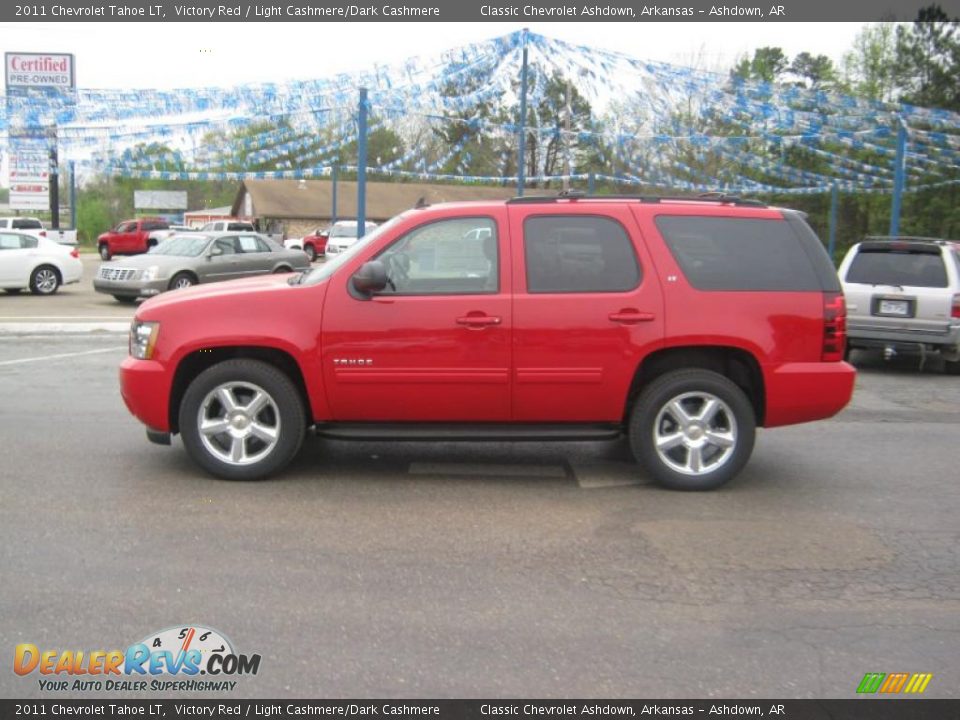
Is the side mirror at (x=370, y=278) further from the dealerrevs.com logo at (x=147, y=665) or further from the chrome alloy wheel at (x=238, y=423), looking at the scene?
the dealerrevs.com logo at (x=147, y=665)

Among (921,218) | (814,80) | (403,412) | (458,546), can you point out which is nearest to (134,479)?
(403,412)

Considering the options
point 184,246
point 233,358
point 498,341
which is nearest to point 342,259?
point 233,358

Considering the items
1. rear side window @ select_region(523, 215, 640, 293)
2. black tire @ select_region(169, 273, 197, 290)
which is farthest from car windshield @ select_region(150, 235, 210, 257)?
rear side window @ select_region(523, 215, 640, 293)

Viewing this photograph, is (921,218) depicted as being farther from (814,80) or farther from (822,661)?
(822,661)

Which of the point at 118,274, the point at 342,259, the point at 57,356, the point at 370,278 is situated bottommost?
the point at 57,356

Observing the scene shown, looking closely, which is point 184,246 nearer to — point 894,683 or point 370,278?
point 370,278

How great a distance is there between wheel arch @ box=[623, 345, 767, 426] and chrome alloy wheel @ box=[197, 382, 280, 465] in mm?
2370

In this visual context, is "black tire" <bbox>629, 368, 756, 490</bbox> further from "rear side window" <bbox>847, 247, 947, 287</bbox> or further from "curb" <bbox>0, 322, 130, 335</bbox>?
"curb" <bbox>0, 322, 130, 335</bbox>

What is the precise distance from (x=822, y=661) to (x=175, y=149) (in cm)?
2052

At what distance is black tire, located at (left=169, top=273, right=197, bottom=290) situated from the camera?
1870 cm

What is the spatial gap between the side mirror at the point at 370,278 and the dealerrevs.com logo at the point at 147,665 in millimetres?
2579

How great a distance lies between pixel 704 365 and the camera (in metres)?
6.18

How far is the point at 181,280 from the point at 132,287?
3.21 feet

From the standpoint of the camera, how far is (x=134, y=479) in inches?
242
